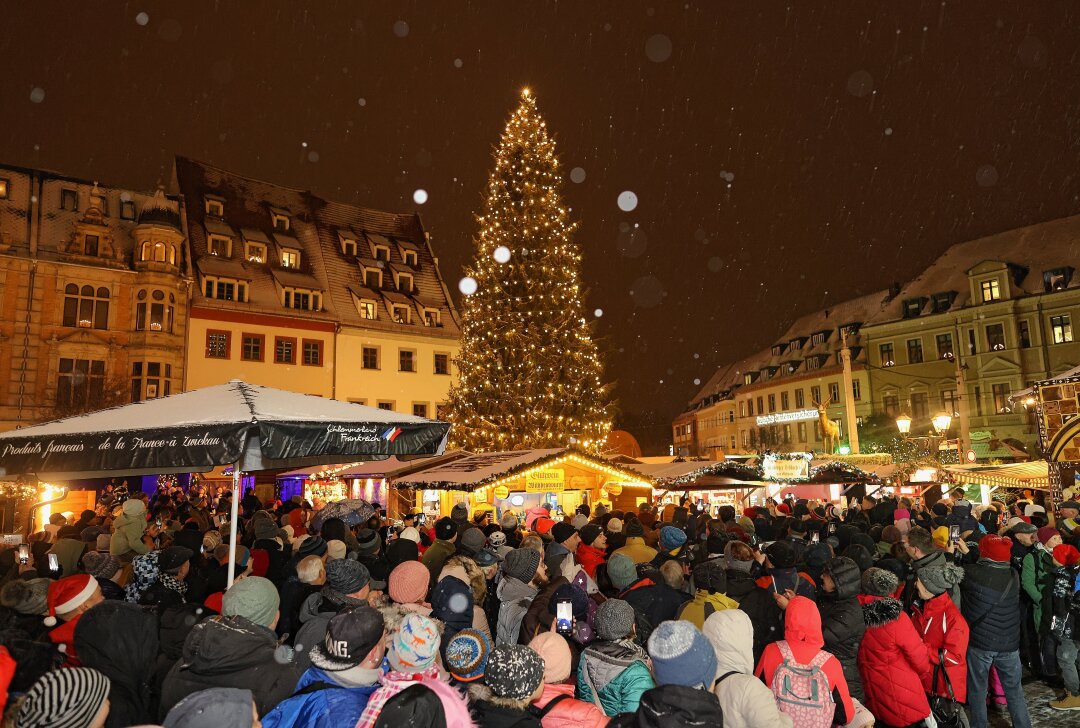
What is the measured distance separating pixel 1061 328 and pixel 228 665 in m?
50.7

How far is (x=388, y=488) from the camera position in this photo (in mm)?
23969

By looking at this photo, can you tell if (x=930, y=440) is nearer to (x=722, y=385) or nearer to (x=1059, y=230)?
(x=1059, y=230)

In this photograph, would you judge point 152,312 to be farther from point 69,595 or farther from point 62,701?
point 62,701

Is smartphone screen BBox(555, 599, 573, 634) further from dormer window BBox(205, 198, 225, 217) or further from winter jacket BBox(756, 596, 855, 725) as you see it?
dormer window BBox(205, 198, 225, 217)

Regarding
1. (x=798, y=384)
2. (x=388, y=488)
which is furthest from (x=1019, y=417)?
(x=388, y=488)

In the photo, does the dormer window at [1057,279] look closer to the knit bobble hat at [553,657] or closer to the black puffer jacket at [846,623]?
the black puffer jacket at [846,623]

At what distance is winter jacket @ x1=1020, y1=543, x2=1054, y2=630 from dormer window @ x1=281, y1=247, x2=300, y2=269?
37801 millimetres

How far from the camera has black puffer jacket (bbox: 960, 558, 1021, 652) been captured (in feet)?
21.9

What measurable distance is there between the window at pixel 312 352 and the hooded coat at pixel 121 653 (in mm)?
34809

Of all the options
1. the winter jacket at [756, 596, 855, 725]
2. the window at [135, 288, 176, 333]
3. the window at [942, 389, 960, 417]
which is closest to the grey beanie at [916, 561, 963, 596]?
the winter jacket at [756, 596, 855, 725]

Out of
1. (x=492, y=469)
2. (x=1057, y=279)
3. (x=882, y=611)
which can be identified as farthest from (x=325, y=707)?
(x=1057, y=279)

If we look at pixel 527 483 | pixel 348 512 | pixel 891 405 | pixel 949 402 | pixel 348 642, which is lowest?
pixel 348 642

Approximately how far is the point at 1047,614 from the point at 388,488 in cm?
1906

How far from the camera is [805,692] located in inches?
181
